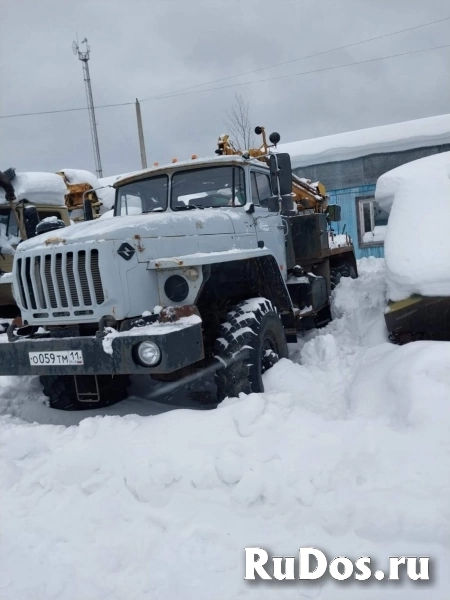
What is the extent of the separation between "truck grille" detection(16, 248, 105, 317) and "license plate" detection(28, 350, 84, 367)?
0.30m

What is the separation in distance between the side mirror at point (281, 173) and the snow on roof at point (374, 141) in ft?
33.0

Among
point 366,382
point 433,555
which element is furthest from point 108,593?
point 366,382

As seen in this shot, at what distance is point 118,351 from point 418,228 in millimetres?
3051

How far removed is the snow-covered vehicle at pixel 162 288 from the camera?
361 cm

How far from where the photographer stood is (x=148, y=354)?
11.3ft

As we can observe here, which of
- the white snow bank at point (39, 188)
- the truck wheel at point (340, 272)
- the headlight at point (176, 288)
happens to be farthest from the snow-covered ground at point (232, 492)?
the white snow bank at point (39, 188)

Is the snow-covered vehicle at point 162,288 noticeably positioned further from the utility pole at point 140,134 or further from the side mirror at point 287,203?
the utility pole at point 140,134

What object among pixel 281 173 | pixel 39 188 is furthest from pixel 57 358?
pixel 39 188

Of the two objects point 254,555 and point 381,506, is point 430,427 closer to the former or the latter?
point 381,506

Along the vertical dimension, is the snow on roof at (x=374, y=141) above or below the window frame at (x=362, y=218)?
above

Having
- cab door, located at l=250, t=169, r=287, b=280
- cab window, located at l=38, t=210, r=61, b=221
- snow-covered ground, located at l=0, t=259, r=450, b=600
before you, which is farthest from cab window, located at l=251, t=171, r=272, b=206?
cab window, located at l=38, t=210, r=61, b=221

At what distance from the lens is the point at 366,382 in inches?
160

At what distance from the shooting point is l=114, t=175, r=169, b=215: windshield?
198 inches

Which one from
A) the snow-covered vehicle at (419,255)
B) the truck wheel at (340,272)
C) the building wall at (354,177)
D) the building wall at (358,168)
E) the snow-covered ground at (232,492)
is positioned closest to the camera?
the snow-covered ground at (232,492)
